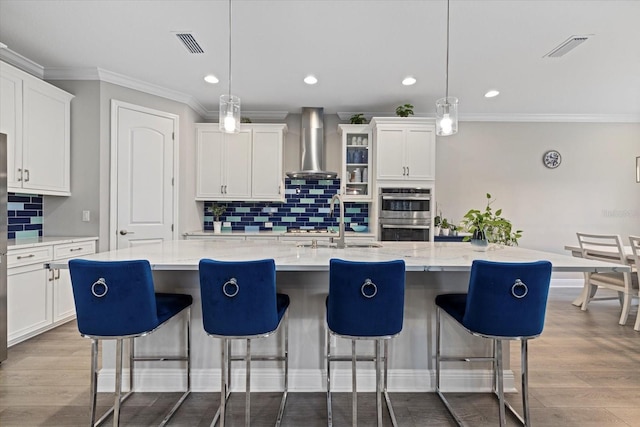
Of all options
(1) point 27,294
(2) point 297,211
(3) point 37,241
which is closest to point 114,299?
(1) point 27,294

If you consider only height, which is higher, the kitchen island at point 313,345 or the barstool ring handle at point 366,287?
the barstool ring handle at point 366,287

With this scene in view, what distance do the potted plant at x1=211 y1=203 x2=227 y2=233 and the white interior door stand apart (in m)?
0.64

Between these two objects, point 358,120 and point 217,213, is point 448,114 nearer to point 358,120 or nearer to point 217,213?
point 358,120

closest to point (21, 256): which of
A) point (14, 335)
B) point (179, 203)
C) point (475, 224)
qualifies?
point (14, 335)

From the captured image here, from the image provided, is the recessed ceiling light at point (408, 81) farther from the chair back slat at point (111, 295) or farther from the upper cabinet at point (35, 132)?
the upper cabinet at point (35, 132)

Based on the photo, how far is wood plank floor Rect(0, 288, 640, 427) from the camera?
6.24ft

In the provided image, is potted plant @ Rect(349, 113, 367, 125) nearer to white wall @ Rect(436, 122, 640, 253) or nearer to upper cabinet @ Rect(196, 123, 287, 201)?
upper cabinet @ Rect(196, 123, 287, 201)

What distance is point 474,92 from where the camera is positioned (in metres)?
4.21

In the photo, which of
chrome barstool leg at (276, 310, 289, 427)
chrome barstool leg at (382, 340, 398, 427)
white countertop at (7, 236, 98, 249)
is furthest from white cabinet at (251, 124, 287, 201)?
chrome barstool leg at (382, 340, 398, 427)

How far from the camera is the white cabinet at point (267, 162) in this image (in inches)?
186

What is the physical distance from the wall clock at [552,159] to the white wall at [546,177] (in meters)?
0.06

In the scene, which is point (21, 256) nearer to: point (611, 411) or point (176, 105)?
point (176, 105)

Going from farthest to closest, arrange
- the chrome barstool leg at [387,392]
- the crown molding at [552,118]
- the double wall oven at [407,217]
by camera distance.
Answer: the crown molding at [552,118], the double wall oven at [407,217], the chrome barstool leg at [387,392]

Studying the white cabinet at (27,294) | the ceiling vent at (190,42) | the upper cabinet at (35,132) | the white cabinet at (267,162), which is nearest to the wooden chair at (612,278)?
the white cabinet at (267,162)
